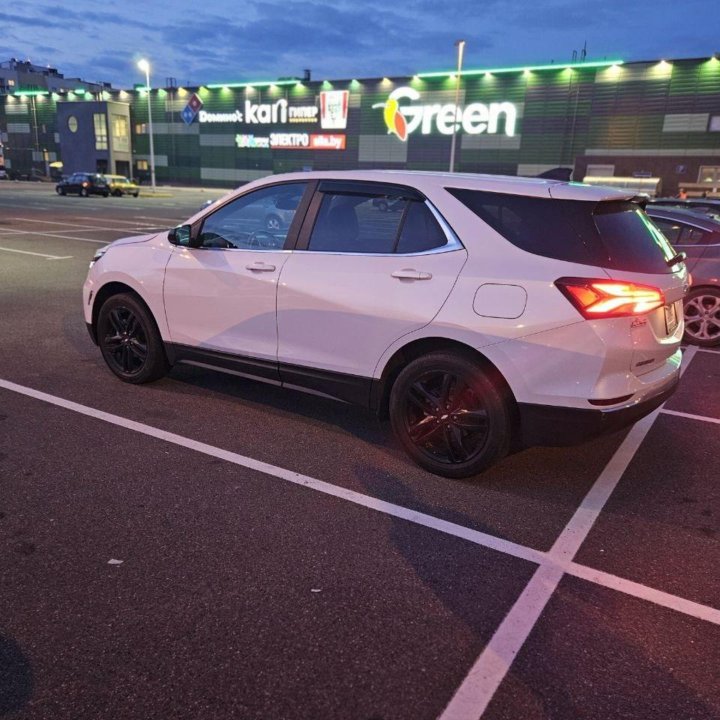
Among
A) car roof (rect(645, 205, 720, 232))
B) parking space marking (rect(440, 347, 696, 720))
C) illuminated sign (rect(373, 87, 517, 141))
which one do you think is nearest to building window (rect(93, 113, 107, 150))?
illuminated sign (rect(373, 87, 517, 141))

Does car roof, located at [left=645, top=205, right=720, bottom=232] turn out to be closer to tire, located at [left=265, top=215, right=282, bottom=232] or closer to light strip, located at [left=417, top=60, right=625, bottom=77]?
tire, located at [left=265, top=215, right=282, bottom=232]

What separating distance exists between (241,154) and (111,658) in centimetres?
6549

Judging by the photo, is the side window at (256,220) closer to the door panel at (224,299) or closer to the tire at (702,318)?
the door panel at (224,299)

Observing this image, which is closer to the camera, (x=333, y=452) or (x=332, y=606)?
(x=332, y=606)

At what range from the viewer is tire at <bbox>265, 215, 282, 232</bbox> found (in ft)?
15.7

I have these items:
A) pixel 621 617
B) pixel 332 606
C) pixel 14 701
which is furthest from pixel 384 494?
pixel 14 701

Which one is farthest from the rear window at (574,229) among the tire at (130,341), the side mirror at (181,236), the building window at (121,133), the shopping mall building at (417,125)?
the building window at (121,133)

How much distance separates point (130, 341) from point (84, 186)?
40.4 meters

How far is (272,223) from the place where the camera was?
4848mm

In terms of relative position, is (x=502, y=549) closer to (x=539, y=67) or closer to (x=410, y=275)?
(x=410, y=275)

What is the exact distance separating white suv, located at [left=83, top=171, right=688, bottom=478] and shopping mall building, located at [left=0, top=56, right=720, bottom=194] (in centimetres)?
3158

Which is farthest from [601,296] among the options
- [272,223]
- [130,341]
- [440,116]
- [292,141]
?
[292,141]

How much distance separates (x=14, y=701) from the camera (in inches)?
88.6

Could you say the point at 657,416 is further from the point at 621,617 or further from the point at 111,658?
the point at 111,658
